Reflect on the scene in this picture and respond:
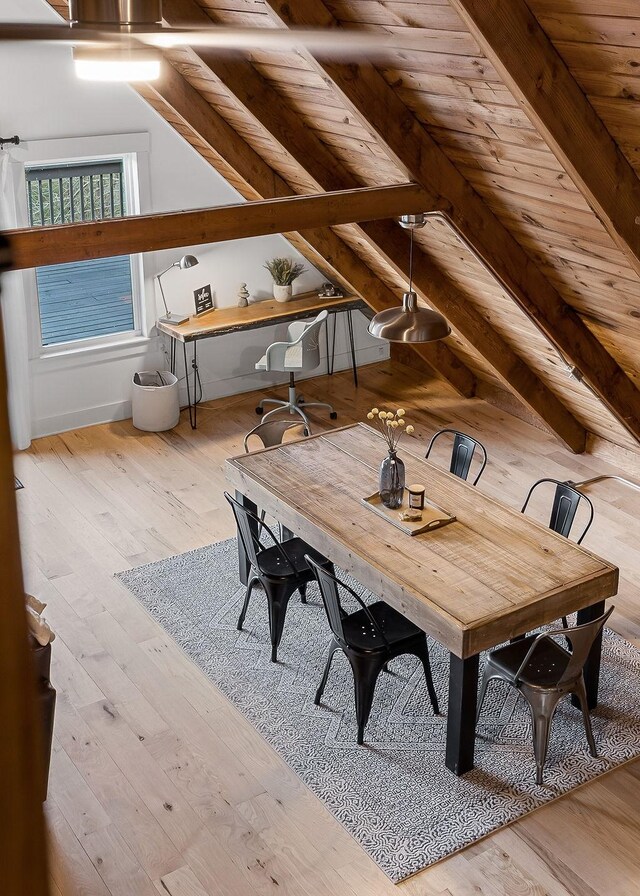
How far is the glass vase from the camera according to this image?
15.3 feet

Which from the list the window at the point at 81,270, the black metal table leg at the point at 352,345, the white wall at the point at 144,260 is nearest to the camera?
the white wall at the point at 144,260

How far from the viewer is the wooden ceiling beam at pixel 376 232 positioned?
5.08m

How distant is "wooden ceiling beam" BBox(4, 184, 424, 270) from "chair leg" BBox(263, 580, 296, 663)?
1.69 m

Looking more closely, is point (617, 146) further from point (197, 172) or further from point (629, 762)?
point (197, 172)

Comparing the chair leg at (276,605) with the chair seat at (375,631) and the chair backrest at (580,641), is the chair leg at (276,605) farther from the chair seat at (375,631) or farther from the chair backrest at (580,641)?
the chair backrest at (580,641)

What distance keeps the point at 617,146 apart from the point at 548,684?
2.12 meters

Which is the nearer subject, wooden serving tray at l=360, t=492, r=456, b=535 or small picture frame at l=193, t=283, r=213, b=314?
wooden serving tray at l=360, t=492, r=456, b=535

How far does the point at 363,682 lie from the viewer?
418 centimetres

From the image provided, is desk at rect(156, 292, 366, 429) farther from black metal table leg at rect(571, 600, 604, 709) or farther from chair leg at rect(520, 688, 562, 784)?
chair leg at rect(520, 688, 562, 784)

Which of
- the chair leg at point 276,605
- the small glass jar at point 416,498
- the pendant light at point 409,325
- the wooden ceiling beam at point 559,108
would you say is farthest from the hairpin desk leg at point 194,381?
the wooden ceiling beam at point 559,108

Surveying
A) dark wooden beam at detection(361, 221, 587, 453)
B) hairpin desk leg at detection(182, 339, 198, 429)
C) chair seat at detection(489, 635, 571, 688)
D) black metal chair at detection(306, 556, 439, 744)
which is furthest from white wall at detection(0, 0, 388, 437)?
chair seat at detection(489, 635, 571, 688)

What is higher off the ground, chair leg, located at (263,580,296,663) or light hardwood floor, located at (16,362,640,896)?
chair leg, located at (263,580,296,663)

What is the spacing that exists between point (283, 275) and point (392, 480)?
11.8ft

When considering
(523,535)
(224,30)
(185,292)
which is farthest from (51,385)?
(224,30)
